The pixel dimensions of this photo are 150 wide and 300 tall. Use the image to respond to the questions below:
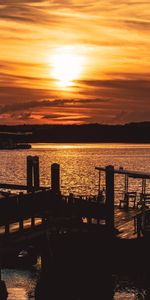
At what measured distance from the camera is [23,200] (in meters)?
27.8

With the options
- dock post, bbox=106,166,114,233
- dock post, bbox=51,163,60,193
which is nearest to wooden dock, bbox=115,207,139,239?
dock post, bbox=106,166,114,233

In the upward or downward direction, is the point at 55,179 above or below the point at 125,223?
above

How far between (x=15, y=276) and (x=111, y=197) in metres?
6.37

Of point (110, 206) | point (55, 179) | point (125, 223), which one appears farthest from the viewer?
point (125, 223)

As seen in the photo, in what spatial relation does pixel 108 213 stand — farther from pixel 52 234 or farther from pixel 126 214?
pixel 126 214

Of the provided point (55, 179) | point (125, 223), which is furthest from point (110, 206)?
point (125, 223)

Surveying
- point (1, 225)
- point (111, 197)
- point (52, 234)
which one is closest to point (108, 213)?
point (111, 197)

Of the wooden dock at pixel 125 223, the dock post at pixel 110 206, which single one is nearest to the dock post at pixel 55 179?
the dock post at pixel 110 206

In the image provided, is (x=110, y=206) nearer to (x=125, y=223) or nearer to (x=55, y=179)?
(x=55, y=179)

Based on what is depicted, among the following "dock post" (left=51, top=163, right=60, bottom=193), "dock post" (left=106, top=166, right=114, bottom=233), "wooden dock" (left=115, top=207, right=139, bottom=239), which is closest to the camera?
"dock post" (left=51, top=163, right=60, bottom=193)

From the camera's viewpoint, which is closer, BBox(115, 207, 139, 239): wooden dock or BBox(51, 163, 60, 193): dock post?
BBox(51, 163, 60, 193): dock post

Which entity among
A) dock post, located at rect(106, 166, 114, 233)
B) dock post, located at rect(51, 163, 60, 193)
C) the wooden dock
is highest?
dock post, located at rect(51, 163, 60, 193)

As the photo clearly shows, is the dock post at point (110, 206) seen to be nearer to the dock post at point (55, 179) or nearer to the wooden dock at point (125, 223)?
the wooden dock at point (125, 223)

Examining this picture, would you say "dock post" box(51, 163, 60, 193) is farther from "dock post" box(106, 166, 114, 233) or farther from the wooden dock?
the wooden dock
